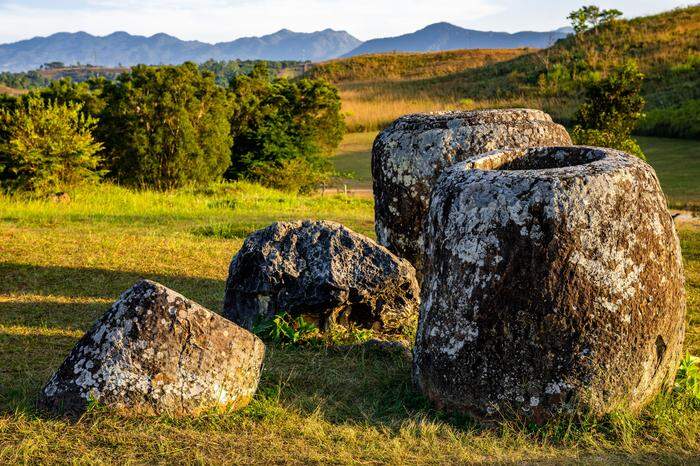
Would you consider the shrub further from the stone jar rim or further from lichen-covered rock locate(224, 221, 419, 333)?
the stone jar rim

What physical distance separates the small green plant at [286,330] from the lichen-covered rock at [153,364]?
1563mm

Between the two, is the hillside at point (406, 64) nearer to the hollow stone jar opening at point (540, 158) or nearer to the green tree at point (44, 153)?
the green tree at point (44, 153)

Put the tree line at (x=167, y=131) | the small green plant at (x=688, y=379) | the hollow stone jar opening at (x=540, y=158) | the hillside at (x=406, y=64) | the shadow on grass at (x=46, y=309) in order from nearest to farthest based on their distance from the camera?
the small green plant at (x=688, y=379) → the shadow on grass at (x=46, y=309) → the hollow stone jar opening at (x=540, y=158) → the tree line at (x=167, y=131) → the hillside at (x=406, y=64)

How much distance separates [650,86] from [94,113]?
1348 inches

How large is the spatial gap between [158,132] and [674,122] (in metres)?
23.7

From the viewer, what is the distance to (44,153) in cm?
1827

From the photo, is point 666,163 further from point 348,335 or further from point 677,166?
point 348,335

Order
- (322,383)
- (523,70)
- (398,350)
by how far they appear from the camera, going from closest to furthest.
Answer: (322,383) → (398,350) → (523,70)

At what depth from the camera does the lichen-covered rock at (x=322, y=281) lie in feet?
24.5

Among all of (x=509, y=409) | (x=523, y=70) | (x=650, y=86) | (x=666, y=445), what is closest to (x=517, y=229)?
(x=509, y=409)

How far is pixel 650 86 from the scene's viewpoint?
146ft

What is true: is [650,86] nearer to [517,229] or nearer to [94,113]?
[94,113]

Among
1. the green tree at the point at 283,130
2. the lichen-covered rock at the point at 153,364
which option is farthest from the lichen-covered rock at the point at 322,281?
the green tree at the point at 283,130

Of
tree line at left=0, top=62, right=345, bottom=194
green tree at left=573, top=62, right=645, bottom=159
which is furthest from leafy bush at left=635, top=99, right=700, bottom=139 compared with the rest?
tree line at left=0, top=62, right=345, bottom=194
